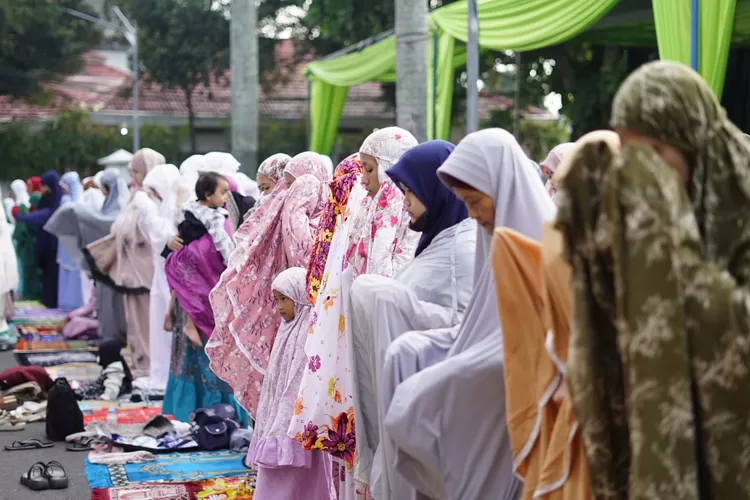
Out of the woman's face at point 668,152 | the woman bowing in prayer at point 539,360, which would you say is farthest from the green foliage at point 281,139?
the woman's face at point 668,152

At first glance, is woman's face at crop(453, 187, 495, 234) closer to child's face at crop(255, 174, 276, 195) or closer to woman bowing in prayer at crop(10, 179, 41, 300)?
child's face at crop(255, 174, 276, 195)

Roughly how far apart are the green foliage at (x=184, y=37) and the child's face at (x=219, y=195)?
21.7m

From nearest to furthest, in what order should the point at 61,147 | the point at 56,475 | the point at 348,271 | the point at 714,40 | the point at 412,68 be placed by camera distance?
the point at 348,271, the point at 56,475, the point at 714,40, the point at 412,68, the point at 61,147

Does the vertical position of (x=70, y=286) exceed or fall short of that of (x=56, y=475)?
it falls short

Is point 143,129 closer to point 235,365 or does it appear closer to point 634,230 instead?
point 235,365

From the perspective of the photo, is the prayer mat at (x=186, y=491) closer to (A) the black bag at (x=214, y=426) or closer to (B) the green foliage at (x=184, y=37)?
(A) the black bag at (x=214, y=426)

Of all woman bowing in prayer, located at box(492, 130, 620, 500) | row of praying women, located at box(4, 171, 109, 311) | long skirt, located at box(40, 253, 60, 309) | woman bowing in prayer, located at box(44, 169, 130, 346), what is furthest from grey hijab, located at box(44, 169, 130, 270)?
woman bowing in prayer, located at box(492, 130, 620, 500)

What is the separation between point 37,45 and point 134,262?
1968 cm

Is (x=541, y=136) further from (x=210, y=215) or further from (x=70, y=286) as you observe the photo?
(x=210, y=215)

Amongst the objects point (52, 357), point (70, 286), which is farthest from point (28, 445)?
point (70, 286)

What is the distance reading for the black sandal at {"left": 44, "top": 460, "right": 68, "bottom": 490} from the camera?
19.6 feet

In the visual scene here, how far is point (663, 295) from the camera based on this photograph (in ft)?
6.63

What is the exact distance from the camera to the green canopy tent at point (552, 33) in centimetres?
638

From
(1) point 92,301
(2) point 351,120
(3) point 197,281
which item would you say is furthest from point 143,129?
(3) point 197,281
